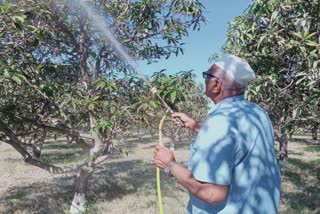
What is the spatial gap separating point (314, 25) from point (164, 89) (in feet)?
7.96

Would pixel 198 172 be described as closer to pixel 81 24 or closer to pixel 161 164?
pixel 161 164

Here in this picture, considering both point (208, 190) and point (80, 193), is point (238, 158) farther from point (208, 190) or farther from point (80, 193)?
point (80, 193)

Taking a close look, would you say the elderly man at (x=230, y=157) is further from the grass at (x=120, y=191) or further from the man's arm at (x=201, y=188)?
the grass at (x=120, y=191)

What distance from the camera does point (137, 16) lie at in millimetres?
7023

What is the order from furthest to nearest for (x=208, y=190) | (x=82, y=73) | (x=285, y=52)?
1. (x=82, y=73)
2. (x=285, y=52)
3. (x=208, y=190)

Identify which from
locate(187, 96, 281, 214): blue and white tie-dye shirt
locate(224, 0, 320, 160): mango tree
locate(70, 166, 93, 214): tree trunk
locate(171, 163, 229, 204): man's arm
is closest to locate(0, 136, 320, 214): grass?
locate(70, 166, 93, 214): tree trunk

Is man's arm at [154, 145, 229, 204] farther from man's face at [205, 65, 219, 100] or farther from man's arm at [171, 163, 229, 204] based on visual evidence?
man's face at [205, 65, 219, 100]

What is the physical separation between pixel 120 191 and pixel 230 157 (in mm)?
8645

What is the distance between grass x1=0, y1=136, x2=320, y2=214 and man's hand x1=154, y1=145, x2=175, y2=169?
18.4 ft

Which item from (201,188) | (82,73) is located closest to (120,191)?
(82,73)

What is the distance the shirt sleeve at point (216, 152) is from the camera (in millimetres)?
2068

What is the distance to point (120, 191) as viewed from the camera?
10375 mm

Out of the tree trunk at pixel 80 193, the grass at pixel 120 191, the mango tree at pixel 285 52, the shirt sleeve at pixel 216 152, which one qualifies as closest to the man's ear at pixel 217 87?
the shirt sleeve at pixel 216 152

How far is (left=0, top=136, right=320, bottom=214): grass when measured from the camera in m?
8.49
